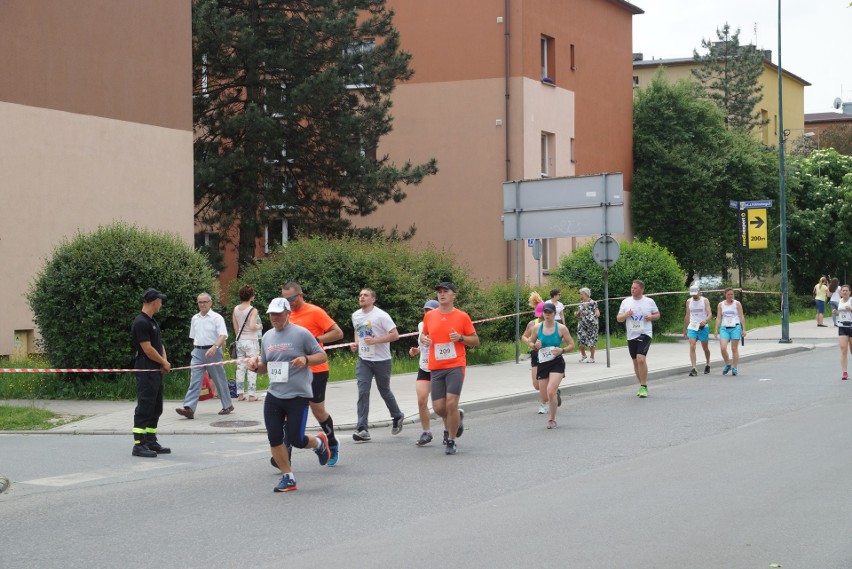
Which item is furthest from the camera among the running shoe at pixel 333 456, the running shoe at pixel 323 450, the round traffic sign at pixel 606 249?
the round traffic sign at pixel 606 249

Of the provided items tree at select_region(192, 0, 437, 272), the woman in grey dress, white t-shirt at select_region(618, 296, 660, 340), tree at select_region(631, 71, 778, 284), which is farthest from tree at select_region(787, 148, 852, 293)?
white t-shirt at select_region(618, 296, 660, 340)

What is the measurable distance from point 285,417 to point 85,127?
16.0 metres

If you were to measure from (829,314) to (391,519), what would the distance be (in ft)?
137

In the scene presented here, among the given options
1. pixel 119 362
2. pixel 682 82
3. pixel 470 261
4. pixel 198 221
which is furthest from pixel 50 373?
pixel 682 82

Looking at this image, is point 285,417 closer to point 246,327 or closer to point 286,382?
point 286,382

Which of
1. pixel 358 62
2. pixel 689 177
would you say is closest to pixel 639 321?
pixel 358 62

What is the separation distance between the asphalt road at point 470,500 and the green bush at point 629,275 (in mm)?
16633

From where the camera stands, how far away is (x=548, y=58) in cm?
3884

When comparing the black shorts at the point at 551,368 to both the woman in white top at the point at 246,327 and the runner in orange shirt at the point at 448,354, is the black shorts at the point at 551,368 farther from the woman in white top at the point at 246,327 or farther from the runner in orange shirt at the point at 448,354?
the woman in white top at the point at 246,327

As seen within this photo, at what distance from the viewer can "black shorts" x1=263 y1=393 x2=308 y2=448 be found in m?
9.98

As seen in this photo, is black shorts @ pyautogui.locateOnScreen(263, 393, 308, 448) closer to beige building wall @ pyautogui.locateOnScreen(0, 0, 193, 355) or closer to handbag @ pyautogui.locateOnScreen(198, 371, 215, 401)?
handbag @ pyautogui.locateOnScreen(198, 371, 215, 401)

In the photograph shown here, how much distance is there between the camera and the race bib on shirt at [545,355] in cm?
1469

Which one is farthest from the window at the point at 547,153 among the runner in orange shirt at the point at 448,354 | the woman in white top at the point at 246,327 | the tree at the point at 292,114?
the runner in orange shirt at the point at 448,354

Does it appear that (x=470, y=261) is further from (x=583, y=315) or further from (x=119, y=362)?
(x=119, y=362)
